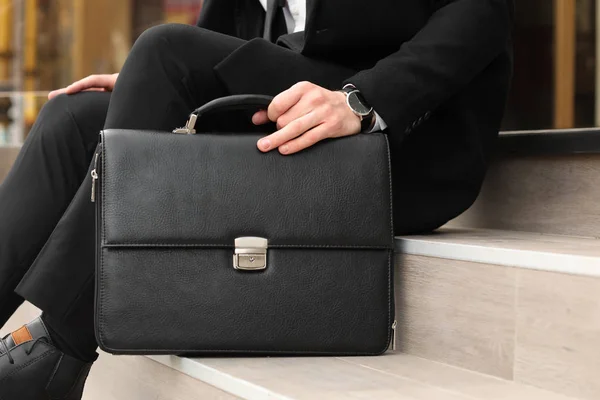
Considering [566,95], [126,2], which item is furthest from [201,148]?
[126,2]

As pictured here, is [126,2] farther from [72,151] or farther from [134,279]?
[134,279]

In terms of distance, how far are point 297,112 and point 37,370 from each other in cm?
47

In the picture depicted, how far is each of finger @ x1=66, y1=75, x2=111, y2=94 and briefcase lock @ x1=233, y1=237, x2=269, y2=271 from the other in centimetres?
52

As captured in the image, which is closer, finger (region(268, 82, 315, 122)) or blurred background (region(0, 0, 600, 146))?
finger (region(268, 82, 315, 122))

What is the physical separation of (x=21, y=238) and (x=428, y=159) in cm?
61

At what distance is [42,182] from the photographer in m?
1.19

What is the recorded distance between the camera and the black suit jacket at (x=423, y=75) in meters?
1.01

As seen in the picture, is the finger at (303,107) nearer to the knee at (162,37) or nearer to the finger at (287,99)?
the finger at (287,99)

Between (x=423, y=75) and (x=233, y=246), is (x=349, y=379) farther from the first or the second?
(x=423, y=75)

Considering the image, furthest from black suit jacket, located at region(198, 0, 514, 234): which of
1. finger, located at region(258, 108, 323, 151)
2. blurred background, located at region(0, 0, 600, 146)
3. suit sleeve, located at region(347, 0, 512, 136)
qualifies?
blurred background, located at region(0, 0, 600, 146)

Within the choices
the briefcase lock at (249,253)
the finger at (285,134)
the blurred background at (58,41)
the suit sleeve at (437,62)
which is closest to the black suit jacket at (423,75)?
the suit sleeve at (437,62)

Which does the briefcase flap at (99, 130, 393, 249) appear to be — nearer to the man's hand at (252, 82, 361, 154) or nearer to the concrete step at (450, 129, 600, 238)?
the man's hand at (252, 82, 361, 154)

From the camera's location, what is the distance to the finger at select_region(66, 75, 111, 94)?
1.27 metres

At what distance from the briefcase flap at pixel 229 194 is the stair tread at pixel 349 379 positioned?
14cm
